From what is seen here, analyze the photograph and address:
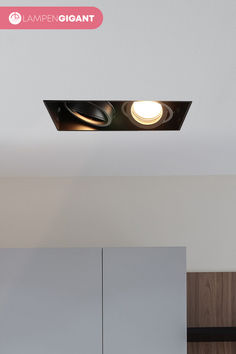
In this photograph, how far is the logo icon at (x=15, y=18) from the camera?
75 centimetres

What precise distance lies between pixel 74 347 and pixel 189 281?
2.62ft

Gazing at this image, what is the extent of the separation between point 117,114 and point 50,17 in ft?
1.86

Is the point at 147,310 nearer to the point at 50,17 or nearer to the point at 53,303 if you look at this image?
the point at 53,303

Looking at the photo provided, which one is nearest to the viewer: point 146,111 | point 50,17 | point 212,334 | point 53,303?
point 50,17

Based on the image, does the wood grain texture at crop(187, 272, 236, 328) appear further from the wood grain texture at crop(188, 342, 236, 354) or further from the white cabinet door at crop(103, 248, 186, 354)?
the white cabinet door at crop(103, 248, 186, 354)

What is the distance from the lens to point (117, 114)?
1300 mm

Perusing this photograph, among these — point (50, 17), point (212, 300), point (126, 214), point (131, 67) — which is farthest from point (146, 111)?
point (212, 300)

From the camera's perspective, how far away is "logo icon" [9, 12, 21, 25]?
750 mm

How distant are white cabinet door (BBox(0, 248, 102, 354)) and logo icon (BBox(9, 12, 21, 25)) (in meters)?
1.22

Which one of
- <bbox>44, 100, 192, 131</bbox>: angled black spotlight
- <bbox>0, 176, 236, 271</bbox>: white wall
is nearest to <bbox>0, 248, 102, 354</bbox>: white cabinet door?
<bbox>0, 176, 236, 271</bbox>: white wall

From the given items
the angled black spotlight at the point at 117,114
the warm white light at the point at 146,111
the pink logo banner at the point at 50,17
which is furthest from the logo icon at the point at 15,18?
the warm white light at the point at 146,111

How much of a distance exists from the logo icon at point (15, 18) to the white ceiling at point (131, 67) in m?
0.03

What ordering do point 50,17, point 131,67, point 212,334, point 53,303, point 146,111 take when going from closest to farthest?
point 50,17
point 131,67
point 146,111
point 53,303
point 212,334

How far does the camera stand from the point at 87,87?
1.02m
